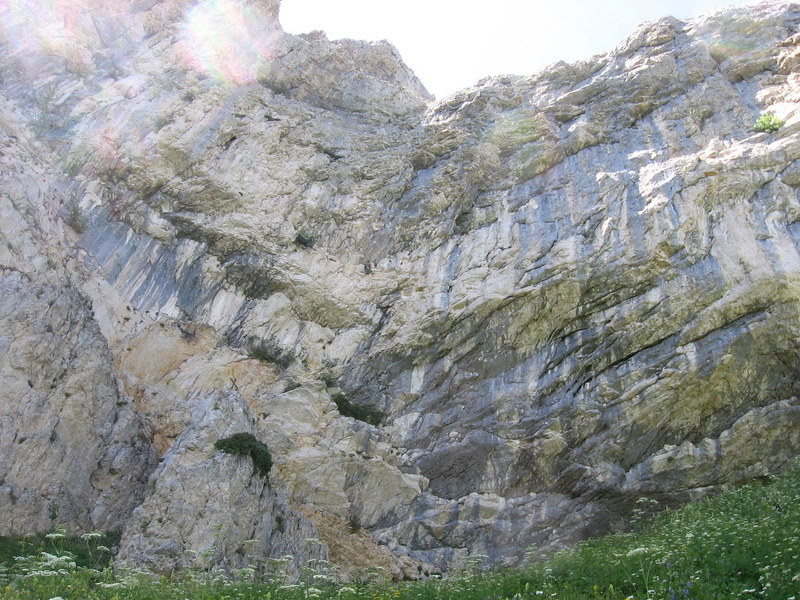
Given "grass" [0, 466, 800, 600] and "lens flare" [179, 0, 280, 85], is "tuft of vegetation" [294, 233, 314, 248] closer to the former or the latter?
"lens flare" [179, 0, 280, 85]

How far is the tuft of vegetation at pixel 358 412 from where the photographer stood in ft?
84.0

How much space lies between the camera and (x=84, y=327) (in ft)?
76.8

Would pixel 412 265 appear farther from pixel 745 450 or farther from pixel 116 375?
pixel 745 450

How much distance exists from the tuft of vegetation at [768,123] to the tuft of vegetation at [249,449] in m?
22.6

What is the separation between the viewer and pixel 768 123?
2600 cm

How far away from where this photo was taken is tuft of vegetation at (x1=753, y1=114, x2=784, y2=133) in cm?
2589

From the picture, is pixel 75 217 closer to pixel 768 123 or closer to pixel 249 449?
pixel 249 449

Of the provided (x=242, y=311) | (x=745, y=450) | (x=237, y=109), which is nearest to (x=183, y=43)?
(x=237, y=109)

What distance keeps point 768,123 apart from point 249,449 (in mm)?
23141

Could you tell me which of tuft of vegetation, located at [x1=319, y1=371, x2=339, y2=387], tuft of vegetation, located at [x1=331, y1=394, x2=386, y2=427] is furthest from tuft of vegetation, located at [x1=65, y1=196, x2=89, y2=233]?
tuft of vegetation, located at [x1=331, y1=394, x2=386, y2=427]

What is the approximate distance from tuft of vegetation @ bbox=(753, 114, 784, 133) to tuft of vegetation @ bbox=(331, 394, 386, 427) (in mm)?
18854

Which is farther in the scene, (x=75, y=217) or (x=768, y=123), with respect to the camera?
(x=75, y=217)

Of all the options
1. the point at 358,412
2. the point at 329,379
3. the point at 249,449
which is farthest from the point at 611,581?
the point at 329,379

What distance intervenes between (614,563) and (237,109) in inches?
1166
